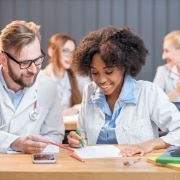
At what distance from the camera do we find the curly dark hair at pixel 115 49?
2.27 meters

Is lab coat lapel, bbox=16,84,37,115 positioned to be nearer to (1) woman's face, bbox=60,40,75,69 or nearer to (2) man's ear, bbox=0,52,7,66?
(2) man's ear, bbox=0,52,7,66

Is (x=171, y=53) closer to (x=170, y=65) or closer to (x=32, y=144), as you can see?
(x=170, y=65)

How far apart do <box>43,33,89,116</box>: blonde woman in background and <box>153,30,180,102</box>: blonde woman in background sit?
73 cm

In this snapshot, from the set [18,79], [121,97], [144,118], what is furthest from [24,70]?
[144,118]

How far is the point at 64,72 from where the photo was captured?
14.0 ft

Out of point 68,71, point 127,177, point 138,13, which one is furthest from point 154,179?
point 138,13

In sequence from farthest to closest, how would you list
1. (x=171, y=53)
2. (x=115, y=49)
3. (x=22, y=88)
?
(x=171, y=53) < (x=22, y=88) < (x=115, y=49)

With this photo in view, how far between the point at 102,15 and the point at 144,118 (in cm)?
284

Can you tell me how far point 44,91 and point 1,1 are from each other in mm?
2748

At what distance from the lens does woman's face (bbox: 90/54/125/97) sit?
2.28 m

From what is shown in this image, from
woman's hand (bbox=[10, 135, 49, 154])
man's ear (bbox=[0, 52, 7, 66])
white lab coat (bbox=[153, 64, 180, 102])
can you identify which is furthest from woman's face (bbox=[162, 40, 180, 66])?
woman's hand (bbox=[10, 135, 49, 154])

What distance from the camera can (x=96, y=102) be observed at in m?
2.38

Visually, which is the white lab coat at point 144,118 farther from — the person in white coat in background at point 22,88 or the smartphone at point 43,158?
the smartphone at point 43,158

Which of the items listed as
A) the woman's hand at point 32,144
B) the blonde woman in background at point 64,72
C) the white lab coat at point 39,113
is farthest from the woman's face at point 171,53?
the woman's hand at point 32,144
